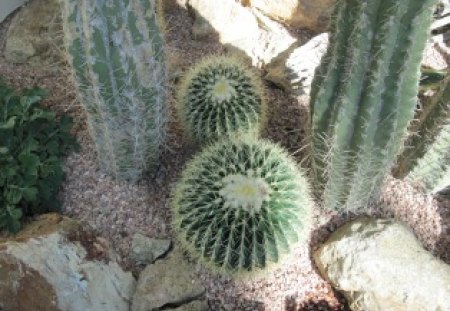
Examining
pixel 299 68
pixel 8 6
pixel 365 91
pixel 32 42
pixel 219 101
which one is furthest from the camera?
pixel 8 6

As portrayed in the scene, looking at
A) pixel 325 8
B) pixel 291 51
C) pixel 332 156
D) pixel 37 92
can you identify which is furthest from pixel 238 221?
pixel 325 8

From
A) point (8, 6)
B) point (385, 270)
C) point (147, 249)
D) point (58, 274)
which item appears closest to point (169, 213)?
point (147, 249)

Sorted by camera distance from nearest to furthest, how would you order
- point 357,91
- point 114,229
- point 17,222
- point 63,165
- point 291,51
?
point 357,91 < point 17,222 < point 114,229 < point 63,165 < point 291,51

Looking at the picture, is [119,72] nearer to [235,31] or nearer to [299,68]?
[299,68]

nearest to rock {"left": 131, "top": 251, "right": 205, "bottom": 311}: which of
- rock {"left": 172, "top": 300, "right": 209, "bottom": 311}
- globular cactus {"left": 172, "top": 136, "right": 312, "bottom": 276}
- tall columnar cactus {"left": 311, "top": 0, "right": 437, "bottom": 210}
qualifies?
rock {"left": 172, "top": 300, "right": 209, "bottom": 311}

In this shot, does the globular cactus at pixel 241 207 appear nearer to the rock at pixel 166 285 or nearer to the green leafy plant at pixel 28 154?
the rock at pixel 166 285

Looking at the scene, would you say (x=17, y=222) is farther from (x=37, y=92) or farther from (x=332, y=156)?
(x=332, y=156)
